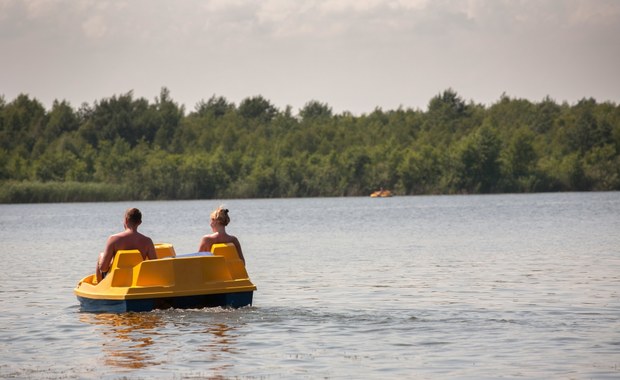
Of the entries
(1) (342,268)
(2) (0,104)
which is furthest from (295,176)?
(1) (342,268)

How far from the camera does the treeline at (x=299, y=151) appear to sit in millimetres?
117625

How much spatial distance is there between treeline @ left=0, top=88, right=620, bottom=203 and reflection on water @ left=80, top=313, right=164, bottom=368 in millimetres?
85219

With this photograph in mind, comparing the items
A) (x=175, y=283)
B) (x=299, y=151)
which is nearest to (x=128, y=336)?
(x=175, y=283)

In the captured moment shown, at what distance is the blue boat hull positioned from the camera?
60.7 feet

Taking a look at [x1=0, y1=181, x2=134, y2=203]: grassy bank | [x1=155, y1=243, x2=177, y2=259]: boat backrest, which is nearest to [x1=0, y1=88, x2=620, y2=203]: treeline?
[x1=0, y1=181, x2=134, y2=203]: grassy bank

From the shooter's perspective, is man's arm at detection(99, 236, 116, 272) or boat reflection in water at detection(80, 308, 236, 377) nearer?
boat reflection in water at detection(80, 308, 236, 377)

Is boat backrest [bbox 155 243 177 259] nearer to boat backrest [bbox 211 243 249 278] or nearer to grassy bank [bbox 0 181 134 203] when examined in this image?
boat backrest [bbox 211 243 249 278]

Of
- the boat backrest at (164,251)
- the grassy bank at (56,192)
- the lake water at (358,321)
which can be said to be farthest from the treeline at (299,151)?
the boat backrest at (164,251)

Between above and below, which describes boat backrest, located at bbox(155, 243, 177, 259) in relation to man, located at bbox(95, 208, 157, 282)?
below

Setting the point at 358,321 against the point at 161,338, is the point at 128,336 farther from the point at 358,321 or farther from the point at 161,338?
the point at 358,321

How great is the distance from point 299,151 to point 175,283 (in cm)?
11734

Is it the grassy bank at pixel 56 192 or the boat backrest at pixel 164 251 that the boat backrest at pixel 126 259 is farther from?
the grassy bank at pixel 56 192

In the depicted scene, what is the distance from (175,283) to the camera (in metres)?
18.4

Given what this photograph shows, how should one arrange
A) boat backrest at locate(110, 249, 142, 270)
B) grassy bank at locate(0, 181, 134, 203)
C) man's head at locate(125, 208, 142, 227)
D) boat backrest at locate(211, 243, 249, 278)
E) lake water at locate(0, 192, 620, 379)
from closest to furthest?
lake water at locate(0, 192, 620, 379) → boat backrest at locate(110, 249, 142, 270) → man's head at locate(125, 208, 142, 227) → boat backrest at locate(211, 243, 249, 278) → grassy bank at locate(0, 181, 134, 203)
